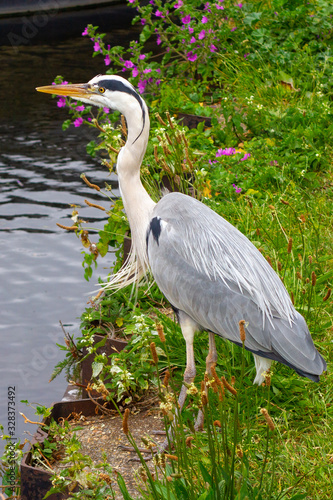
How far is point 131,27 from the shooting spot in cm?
1886

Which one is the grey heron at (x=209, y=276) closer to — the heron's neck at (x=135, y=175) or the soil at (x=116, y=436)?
the heron's neck at (x=135, y=175)

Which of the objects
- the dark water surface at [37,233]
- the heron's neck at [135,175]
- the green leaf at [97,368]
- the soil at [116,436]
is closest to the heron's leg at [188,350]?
the soil at [116,436]

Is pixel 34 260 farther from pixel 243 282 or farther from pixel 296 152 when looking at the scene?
pixel 243 282

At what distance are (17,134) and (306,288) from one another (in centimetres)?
722

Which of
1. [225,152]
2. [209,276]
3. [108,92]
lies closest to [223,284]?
[209,276]

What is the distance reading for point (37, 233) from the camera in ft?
25.9

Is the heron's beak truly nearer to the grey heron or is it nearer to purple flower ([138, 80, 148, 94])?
the grey heron

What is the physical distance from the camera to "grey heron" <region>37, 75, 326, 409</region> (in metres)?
3.39

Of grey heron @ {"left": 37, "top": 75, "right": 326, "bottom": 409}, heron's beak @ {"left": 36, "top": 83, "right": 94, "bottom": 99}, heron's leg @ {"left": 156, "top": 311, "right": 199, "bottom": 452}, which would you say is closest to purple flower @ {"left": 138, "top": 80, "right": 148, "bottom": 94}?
heron's beak @ {"left": 36, "top": 83, "right": 94, "bottom": 99}

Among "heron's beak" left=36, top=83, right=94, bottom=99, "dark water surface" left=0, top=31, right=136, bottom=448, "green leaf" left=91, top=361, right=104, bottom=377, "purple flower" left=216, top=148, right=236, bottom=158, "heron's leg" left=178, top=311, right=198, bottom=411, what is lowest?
"dark water surface" left=0, top=31, right=136, bottom=448

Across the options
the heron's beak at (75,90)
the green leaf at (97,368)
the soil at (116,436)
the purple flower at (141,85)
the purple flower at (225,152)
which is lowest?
the soil at (116,436)

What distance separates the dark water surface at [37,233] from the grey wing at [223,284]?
2076 millimetres

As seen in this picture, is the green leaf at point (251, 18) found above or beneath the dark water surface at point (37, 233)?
above

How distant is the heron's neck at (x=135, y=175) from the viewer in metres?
4.11
